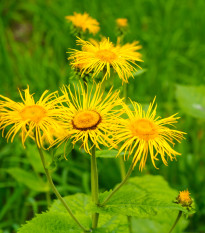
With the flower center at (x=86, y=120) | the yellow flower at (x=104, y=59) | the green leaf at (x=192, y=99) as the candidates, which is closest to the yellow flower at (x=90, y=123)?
the flower center at (x=86, y=120)

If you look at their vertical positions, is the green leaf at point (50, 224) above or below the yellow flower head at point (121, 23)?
below

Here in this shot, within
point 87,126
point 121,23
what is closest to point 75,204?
point 87,126

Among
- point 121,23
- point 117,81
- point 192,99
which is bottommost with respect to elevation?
point 117,81

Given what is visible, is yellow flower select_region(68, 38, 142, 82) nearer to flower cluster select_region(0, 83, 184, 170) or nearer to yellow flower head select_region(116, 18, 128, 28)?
flower cluster select_region(0, 83, 184, 170)

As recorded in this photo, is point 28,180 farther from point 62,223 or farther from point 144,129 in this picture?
point 144,129

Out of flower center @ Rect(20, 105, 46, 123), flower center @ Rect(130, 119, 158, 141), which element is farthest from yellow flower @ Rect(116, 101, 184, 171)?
flower center @ Rect(20, 105, 46, 123)

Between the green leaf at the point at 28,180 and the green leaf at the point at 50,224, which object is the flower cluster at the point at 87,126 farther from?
the green leaf at the point at 28,180
